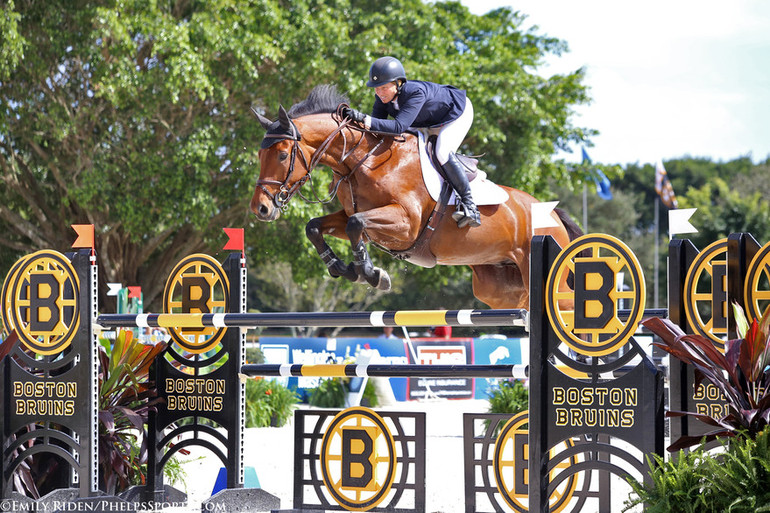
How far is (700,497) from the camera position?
8.66 feet

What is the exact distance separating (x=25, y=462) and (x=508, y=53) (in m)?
13.2

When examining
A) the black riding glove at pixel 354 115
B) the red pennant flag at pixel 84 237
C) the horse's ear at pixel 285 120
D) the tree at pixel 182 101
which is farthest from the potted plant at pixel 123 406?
the tree at pixel 182 101

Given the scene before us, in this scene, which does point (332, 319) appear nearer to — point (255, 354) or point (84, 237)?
point (84, 237)

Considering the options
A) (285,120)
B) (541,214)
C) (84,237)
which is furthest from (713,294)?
(84,237)

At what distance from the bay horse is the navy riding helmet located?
31cm

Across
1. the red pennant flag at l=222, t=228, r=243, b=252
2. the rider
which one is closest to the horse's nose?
the red pennant flag at l=222, t=228, r=243, b=252

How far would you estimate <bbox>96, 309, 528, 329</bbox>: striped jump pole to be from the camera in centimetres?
343

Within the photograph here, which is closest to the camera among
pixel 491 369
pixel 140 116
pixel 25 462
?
pixel 491 369

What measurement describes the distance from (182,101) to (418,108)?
9.53 metres

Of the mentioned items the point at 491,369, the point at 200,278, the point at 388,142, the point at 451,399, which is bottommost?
the point at 451,399

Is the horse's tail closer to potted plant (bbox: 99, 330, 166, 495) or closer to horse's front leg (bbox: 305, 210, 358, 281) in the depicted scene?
horse's front leg (bbox: 305, 210, 358, 281)

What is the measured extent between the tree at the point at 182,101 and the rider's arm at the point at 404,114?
8121 millimetres

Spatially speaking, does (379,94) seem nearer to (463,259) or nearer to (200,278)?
(463,259)

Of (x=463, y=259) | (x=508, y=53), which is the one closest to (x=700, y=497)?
(x=463, y=259)
